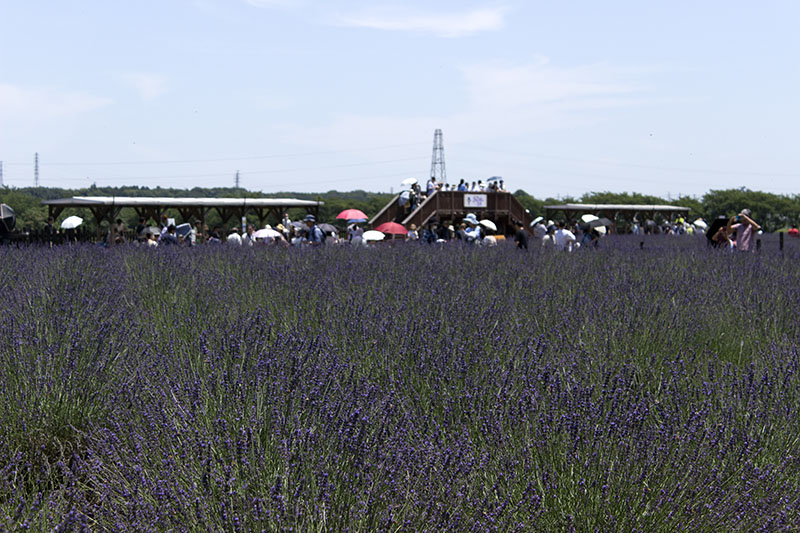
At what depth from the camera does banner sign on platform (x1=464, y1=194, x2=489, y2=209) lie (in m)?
25.6

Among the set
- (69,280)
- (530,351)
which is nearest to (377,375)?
(530,351)

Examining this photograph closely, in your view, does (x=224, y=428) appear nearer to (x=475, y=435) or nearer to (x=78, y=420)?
(x=475, y=435)

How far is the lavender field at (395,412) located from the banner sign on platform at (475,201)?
66.0 ft

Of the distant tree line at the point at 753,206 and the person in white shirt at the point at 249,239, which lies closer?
the person in white shirt at the point at 249,239

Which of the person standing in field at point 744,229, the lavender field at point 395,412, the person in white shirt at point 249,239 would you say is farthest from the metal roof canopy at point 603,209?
the lavender field at point 395,412

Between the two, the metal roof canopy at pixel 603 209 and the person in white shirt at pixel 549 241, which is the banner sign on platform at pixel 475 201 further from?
the metal roof canopy at pixel 603 209

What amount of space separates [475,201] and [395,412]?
23.7m

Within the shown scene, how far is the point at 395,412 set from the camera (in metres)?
2.77

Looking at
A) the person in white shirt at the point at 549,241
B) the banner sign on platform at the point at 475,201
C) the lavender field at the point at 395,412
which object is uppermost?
the banner sign on platform at the point at 475,201

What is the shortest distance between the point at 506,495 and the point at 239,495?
785mm

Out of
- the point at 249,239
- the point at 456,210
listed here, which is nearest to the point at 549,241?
the point at 249,239

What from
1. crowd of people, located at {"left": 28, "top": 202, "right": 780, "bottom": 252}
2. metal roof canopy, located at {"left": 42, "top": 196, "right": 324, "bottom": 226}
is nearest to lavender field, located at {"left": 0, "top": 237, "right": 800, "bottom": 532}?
crowd of people, located at {"left": 28, "top": 202, "right": 780, "bottom": 252}

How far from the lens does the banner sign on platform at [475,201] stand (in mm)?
25634

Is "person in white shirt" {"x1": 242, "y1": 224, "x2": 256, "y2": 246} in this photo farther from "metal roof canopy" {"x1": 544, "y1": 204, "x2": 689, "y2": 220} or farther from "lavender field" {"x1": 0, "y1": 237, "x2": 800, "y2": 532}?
"metal roof canopy" {"x1": 544, "y1": 204, "x2": 689, "y2": 220}
